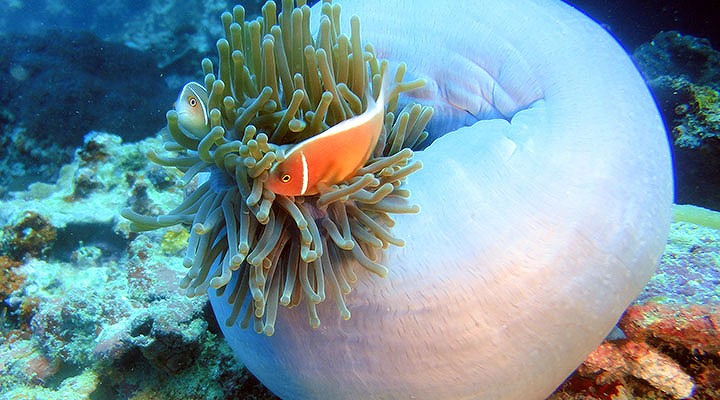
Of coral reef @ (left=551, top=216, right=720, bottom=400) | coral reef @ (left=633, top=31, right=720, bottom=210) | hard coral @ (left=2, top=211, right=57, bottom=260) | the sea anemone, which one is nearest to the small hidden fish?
the sea anemone

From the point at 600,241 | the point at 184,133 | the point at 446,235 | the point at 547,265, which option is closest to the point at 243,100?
the point at 184,133

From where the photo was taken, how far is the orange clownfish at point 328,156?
1.08m

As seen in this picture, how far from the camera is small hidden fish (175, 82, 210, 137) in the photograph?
1245 millimetres

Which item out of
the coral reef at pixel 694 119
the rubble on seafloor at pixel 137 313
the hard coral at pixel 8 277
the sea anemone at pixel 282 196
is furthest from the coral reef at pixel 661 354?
the hard coral at pixel 8 277

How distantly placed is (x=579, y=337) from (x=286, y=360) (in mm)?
797

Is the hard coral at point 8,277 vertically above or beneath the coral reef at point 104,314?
beneath

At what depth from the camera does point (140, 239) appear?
251cm

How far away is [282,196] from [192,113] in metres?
0.32

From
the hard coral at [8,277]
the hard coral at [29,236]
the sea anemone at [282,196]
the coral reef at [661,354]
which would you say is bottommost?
the hard coral at [8,277]

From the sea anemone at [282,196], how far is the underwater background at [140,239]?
711 mm

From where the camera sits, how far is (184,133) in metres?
1.31

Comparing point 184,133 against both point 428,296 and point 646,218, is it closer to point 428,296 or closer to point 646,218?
point 428,296

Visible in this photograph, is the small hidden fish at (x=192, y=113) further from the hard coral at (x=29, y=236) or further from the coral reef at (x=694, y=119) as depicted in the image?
the coral reef at (x=694, y=119)

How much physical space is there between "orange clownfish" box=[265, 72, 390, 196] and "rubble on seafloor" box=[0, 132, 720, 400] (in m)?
0.94
